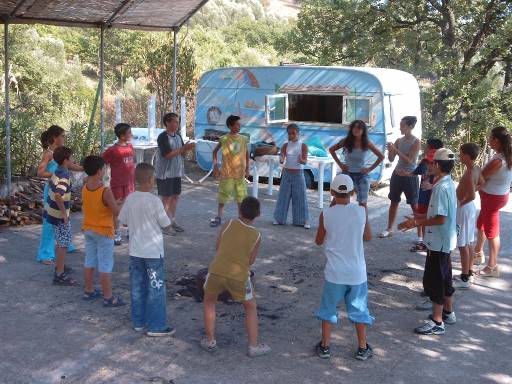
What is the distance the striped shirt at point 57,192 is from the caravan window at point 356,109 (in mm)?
6682

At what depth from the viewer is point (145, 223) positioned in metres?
4.83

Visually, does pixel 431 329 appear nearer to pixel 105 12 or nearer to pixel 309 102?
pixel 105 12

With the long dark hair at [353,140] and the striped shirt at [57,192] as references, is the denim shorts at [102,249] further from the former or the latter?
the long dark hair at [353,140]

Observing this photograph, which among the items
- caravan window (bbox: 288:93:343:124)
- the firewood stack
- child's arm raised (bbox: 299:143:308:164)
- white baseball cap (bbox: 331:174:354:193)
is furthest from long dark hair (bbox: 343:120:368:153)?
the firewood stack

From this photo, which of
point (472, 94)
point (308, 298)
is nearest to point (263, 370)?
point (308, 298)

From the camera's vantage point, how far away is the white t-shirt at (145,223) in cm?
482

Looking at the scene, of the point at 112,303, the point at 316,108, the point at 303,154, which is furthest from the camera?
the point at 316,108

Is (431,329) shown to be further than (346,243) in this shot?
Yes

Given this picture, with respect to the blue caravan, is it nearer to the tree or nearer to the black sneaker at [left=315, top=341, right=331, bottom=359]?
the tree

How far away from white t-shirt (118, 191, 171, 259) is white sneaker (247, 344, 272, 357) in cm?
103

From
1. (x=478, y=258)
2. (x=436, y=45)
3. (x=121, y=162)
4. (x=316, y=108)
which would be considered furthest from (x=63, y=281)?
(x=436, y=45)

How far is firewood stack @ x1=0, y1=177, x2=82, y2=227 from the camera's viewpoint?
8383 millimetres

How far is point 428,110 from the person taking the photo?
1720cm

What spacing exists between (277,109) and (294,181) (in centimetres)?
405
